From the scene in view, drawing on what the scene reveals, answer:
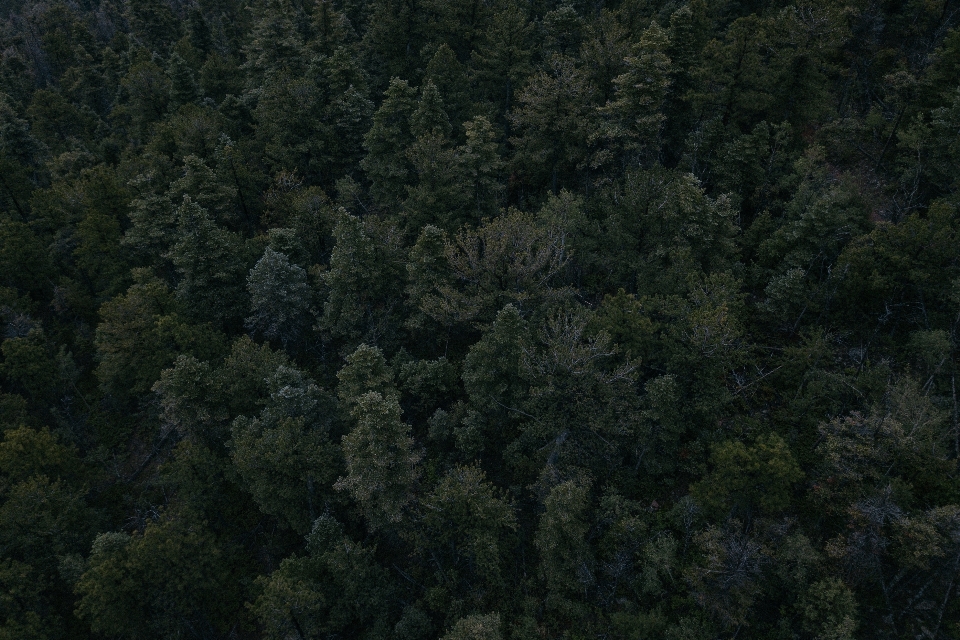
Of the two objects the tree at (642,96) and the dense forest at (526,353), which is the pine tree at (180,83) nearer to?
the dense forest at (526,353)

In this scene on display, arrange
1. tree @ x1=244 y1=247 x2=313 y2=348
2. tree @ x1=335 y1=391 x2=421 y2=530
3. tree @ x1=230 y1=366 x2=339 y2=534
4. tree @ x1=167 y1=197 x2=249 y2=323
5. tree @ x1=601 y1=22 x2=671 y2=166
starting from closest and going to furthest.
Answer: tree @ x1=335 y1=391 x2=421 y2=530
tree @ x1=230 y1=366 x2=339 y2=534
tree @ x1=601 y1=22 x2=671 y2=166
tree @ x1=244 y1=247 x2=313 y2=348
tree @ x1=167 y1=197 x2=249 y2=323

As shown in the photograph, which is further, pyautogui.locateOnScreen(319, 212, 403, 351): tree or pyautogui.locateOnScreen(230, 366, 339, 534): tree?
pyautogui.locateOnScreen(319, 212, 403, 351): tree

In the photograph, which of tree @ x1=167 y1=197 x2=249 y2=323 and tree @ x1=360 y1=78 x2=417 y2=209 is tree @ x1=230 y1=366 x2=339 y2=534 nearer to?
tree @ x1=167 y1=197 x2=249 y2=323

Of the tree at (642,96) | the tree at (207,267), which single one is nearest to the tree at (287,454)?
the tree at (207,267)

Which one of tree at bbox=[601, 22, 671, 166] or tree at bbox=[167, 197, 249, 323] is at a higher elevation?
tree at bbox=[601, 22, 671, 166]

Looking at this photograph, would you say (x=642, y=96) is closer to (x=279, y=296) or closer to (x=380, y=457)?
(x=380, y=457)

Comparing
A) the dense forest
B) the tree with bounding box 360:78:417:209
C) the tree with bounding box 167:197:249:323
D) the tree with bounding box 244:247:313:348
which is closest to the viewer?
the dense forest

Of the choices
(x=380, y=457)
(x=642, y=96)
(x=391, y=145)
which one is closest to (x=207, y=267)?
(x=391, y=145)

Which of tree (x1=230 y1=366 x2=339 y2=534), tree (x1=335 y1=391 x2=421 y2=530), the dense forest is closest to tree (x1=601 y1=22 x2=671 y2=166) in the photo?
the dense forest
